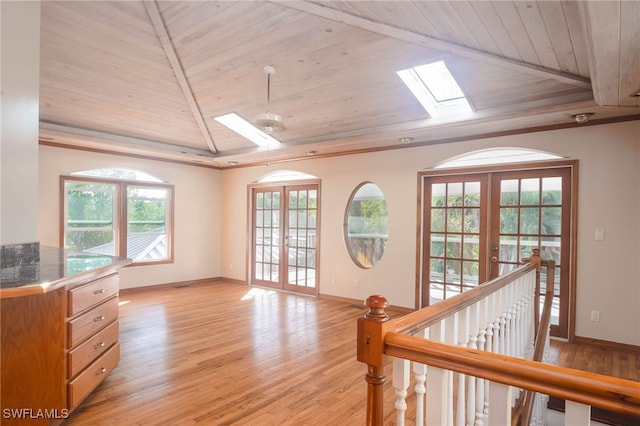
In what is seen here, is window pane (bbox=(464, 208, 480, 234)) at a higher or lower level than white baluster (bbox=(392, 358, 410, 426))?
higher

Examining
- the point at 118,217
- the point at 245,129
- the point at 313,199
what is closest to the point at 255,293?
the point at 313,199

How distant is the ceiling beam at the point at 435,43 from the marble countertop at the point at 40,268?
8.21 feet

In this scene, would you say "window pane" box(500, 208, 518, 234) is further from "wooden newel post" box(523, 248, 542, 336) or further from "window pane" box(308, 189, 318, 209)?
"window pane" box(308, 189, 318, 209)

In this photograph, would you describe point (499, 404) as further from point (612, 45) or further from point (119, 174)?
point (119, 174)

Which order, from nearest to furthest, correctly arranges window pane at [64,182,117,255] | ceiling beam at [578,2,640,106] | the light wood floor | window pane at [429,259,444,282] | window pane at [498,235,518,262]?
ceiling beam at [578,2,640,106] → the light wood floor → window pane at [498,235,518,262] → window pane at [429,259,444,282] → window pane at [64,182,117,255]

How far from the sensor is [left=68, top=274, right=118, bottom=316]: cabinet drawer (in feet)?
7.39

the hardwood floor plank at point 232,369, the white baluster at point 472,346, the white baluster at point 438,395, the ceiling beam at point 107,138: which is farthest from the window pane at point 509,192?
the ceiling beam at point 107,138

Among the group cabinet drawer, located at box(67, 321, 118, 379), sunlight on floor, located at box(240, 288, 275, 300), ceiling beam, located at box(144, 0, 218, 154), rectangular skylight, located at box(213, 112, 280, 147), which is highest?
ceiling beam, located at box(144, 0, 218, 154)

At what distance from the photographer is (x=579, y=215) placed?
387 centimetres

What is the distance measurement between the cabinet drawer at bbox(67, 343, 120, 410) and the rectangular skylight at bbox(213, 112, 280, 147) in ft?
11.5

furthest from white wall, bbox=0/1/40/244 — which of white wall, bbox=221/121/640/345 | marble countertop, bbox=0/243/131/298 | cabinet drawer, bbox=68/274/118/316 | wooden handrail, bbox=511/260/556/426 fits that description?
white wall, bbox=221/121/640/345

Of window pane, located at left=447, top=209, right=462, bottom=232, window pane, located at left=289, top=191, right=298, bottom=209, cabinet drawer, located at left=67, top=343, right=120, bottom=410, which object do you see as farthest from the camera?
window pane, located at left=289, top=191, right=298, bottom=209

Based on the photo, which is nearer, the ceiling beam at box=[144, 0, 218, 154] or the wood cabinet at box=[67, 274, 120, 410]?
the wood cabinet at box=[67, 274, 120, 410]

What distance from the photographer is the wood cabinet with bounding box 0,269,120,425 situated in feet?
6.45
